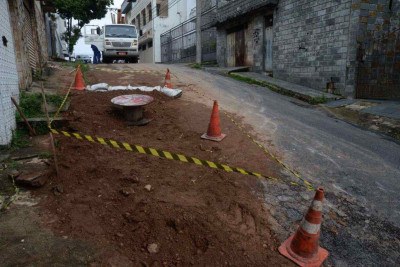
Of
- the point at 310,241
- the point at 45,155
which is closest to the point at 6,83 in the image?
the point at 45,155

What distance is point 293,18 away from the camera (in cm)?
1208

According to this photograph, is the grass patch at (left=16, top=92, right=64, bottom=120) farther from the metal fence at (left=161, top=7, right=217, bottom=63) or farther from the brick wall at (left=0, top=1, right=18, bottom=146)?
the metal fence at (left=161, top=7, right=217, bottom=63)

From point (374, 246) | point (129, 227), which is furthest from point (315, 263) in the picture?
point (129, 227)

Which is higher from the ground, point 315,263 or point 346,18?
point 346,18

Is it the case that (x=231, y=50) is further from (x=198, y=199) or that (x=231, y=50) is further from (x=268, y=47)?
(x=198, y=199)

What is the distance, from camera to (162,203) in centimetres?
368

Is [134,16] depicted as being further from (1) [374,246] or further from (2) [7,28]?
(1) [374,246]

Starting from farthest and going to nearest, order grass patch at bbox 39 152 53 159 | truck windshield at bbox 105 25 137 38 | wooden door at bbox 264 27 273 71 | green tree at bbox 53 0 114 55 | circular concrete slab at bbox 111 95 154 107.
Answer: green tree at bbox 53 0 114 55, truck windshield at bbox 105 25 137 38, wooden door at bbox 264 27 273 71, circular concrete slab at bbox 111 95 154 107, grass patch at bbox 39 152 53 159

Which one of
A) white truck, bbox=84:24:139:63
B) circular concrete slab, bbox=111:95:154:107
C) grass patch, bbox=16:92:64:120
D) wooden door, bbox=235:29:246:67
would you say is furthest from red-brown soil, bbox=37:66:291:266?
white truck, bbox=84:24:139:63

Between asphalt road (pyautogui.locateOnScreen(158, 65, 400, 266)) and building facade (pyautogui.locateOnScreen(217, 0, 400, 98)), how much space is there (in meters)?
2.62

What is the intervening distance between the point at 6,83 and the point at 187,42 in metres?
18.7

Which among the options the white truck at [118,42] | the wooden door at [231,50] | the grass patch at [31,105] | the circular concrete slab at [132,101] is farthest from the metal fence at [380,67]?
the white truck at [118,42]

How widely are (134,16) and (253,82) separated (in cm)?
3152

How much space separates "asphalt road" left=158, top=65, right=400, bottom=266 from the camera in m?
3.34
